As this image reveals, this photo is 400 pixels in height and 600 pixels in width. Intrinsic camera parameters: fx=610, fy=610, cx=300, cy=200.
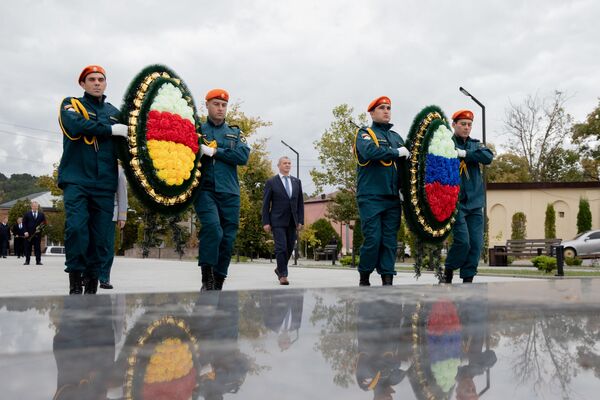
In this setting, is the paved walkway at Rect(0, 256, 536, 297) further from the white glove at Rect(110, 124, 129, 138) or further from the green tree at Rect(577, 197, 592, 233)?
the green tree at Rect(577, 197, 592, 233)

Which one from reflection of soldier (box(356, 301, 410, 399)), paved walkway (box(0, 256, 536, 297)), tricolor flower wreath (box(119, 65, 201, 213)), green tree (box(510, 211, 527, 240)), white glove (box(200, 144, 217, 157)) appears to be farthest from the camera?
green tree (box(510, 211, 527, 240))

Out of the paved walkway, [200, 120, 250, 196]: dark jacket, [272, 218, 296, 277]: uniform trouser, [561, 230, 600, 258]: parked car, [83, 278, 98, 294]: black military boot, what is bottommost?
the paved walkway

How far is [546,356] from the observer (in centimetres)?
164

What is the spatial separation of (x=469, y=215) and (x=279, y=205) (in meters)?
3.10

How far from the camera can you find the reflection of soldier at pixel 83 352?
125cm

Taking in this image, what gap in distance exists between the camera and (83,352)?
156cm

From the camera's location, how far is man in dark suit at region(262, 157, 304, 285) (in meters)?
8.98

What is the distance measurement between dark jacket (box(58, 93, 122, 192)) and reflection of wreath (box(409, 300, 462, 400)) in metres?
3.29

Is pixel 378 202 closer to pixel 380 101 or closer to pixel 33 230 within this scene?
pixel 380 101

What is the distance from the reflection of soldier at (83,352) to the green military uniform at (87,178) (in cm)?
255

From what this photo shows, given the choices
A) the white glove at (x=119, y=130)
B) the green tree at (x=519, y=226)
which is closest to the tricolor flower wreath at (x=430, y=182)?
the white glove at (x=119, y=130)

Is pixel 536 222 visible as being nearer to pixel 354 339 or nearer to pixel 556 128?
pixel 556 128

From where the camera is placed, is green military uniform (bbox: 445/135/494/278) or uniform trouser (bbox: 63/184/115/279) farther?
green military uniform (bbox: 445/135/494/278)

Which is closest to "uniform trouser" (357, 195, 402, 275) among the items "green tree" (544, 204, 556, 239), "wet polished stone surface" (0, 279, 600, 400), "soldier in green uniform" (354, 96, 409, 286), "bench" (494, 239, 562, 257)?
"soldier in green uniform" (354, 96, 409, 286)
